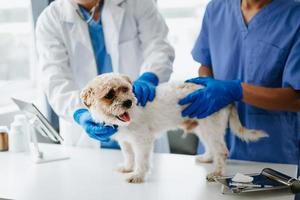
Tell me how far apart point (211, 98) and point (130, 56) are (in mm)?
684

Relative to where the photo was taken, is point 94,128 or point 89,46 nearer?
point 94,128

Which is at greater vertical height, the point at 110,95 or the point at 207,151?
the point at 110,95

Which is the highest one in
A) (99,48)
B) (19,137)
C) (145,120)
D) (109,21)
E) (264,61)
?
(109,21)

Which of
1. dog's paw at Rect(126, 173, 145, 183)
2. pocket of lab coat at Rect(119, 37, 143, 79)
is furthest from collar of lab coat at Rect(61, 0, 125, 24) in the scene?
dog's paw at Rect(126, 173, 145, 183)

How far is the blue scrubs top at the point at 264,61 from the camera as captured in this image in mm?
1569

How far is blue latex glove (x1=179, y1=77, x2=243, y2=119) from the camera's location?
1460mm

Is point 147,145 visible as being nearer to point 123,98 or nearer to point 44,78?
point 123,98

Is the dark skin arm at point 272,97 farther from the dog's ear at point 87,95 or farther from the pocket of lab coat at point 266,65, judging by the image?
the dog's ear at point 87,95

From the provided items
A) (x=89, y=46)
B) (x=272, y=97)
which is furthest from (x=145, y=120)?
(x=89, y=46)

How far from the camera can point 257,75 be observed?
163 cm

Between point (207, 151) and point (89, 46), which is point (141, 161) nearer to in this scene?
point (207, 151)

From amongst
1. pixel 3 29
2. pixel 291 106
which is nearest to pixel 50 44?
pixel 3 29

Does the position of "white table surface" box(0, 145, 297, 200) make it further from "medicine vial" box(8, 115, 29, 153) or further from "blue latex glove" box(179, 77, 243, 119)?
"blue latex glove" box(179, 77, 243, 119)

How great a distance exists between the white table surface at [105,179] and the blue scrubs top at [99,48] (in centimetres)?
19
